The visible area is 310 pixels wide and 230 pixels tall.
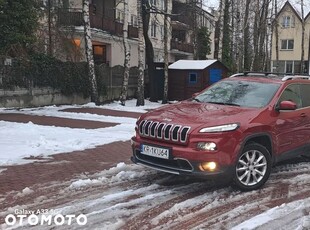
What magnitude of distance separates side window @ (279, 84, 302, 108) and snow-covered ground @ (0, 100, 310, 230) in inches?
49.5

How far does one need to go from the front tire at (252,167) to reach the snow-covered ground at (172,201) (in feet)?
0.45

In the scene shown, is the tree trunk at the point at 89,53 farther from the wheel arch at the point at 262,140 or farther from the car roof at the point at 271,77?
the wheel arch at the point at 262,140

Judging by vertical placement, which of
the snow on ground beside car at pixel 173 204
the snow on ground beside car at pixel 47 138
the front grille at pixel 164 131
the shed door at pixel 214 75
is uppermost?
the shed door at pixel 214 75

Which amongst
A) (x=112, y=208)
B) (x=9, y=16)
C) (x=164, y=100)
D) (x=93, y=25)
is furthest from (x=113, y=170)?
(x=93, y=25)

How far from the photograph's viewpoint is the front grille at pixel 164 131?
590cm

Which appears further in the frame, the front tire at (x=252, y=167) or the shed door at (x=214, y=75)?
the shed door at (x=214, y=75)

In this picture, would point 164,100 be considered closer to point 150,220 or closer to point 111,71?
point 111,71

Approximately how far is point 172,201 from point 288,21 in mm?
58775

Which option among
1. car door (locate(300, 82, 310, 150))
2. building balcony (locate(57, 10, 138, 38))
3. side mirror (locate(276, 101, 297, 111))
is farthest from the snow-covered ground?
building balcony (locate(57, 10, 138, 38))

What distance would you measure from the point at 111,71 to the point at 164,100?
3.25 m

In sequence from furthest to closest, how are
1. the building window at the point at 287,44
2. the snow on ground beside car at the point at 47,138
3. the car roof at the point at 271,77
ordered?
the building window at the point at 287,44
the snow on ground beside car at the point at 47,138
the car roof at the point at 271,77

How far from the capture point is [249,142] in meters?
6.27

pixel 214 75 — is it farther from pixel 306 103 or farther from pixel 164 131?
pixel 164 131

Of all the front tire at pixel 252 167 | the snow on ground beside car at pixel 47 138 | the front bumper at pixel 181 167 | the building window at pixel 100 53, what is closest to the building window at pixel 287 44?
the building window at pixel 100 53
